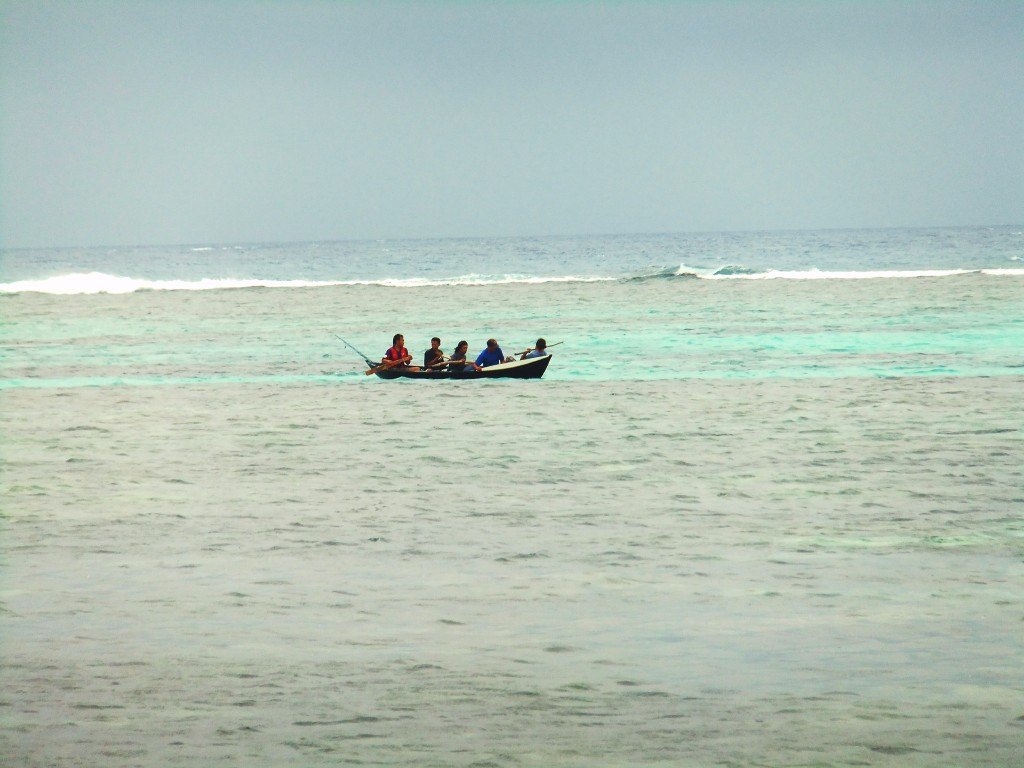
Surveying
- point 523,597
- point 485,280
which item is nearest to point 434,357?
point 523,597

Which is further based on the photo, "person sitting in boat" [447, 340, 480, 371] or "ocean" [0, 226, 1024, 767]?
"person sitting in boat" [447, 340, 480, 371]

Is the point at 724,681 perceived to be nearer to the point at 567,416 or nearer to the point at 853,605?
the point at 853,605

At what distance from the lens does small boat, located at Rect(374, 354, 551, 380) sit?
2172 cm

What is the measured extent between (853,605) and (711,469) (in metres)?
5.16

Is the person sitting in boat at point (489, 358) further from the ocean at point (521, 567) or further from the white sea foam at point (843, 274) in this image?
the white sea foam at point (843, 274)

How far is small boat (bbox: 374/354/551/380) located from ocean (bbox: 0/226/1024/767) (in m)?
0.28

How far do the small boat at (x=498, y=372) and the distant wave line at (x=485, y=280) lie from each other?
38186 mm

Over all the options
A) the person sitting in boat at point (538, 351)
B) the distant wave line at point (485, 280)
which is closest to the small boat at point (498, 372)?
the person sitting in boat at point (538, 351)

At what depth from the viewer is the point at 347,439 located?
15.9 meters

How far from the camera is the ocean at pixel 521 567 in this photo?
6.06m

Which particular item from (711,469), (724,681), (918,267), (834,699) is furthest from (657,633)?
(918,267)

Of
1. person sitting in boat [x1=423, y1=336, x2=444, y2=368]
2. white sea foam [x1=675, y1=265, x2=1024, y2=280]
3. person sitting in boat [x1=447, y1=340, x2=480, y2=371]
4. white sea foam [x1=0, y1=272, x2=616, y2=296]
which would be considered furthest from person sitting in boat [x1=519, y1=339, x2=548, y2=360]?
white sea foam [x1=0, y1=272, x2=616, y2=296]

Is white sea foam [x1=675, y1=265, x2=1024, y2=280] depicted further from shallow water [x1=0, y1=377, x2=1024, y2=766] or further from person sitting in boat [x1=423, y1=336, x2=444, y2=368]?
shallow water [x1=0, y1=377, x2=1024, y2=766]

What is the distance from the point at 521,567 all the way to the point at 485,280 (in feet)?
185
